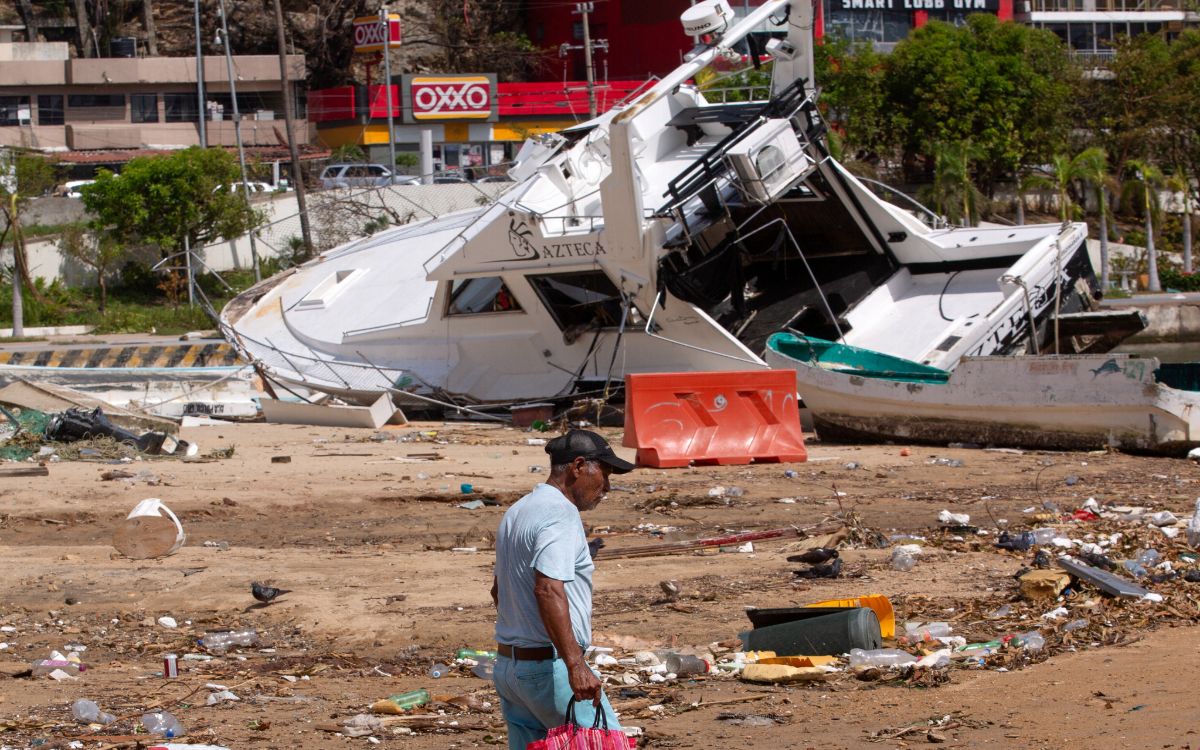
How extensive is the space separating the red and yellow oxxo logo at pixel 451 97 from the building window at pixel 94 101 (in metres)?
13.6

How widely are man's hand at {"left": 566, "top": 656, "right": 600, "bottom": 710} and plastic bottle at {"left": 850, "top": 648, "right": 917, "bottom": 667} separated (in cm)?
264

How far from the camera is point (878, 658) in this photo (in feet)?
21.0

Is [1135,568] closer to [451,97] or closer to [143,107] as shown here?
[451,97]

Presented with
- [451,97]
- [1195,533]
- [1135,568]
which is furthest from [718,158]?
[451,97]

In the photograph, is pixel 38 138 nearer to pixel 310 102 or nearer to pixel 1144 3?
pixel 310 102

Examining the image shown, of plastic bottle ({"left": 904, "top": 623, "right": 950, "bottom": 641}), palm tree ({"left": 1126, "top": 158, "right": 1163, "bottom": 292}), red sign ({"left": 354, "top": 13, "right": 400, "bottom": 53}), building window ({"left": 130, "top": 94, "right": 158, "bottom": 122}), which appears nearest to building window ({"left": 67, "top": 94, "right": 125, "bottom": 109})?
building window ({"left": 130, "top": 94, "right": 158, "bottom": 122})

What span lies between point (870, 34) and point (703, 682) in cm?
5075

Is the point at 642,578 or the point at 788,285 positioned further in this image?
the point at 788,285

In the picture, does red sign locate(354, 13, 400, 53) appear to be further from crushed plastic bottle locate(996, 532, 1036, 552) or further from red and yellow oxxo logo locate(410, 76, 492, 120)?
crushed plastic bottle locate(996, 532, 1036, 552)

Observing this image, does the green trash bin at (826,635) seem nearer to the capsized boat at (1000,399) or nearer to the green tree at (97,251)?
the capsized boat at (1000,399)

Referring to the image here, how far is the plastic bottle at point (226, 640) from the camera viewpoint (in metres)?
7.09

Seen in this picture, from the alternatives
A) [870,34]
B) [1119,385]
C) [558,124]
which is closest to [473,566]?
[1119,385]

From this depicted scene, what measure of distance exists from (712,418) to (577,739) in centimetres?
943

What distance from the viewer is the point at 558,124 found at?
51.7 meters
